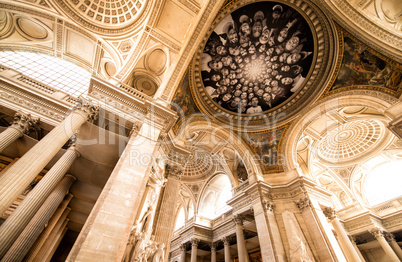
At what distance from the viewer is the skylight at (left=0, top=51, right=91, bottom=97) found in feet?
33.1

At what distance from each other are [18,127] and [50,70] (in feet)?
20.6

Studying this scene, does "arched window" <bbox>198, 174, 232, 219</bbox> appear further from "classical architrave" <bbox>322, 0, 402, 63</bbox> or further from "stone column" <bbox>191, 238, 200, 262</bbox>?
"classical architrave" <bbox>322, 0, 402, 63</bbox>

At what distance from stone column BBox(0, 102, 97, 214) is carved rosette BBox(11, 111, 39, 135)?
8.72 feet

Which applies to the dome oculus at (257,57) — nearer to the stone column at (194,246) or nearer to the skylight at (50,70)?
the skylight at (50,70)

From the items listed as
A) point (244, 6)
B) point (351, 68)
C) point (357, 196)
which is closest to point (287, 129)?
point (351, 68)

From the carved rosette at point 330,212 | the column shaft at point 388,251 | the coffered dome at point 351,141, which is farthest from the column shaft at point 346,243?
the coffered dome at point 351,141

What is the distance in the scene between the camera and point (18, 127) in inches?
261

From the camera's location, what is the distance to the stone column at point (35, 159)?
13.1 feet

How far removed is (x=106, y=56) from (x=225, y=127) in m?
8.21

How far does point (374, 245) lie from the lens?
12.9m

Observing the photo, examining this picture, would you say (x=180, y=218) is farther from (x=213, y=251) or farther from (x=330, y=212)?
(x=330, y=212)

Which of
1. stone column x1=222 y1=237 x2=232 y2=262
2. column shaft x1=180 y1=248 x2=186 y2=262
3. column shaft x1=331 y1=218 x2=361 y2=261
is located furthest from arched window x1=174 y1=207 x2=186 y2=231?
column shaft x1=331 y1=218 x2=361 y2=261

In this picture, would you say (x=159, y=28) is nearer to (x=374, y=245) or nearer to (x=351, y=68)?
(x=351, y=68)

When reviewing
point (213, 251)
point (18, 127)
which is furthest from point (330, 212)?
point (18, 127)
